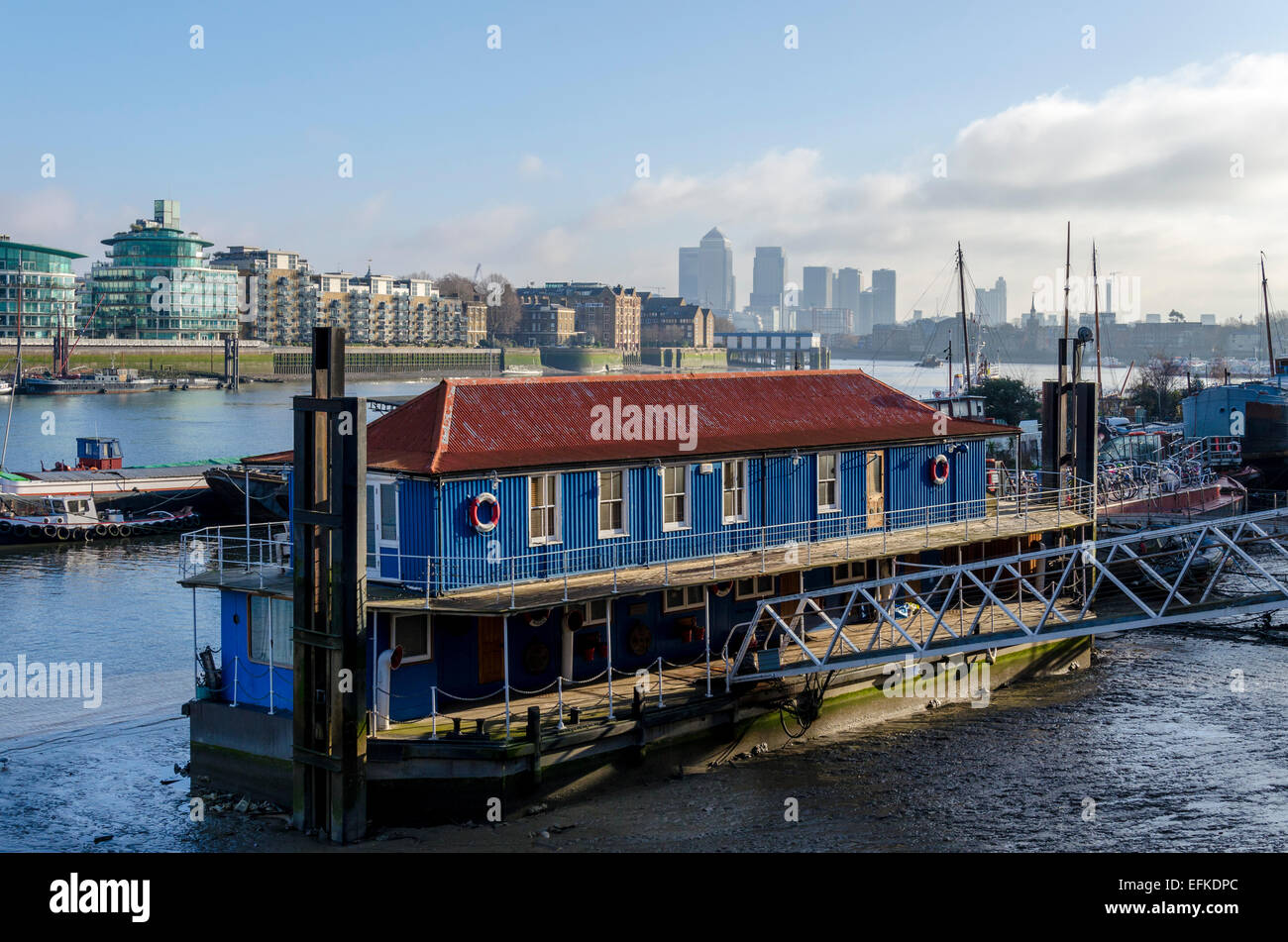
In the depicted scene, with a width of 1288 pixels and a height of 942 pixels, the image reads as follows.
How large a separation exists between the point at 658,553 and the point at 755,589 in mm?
3017

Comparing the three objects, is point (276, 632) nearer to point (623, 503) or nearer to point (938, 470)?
point (623, 503)

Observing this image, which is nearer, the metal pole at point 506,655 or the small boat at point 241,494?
the metal pole at point 506,655

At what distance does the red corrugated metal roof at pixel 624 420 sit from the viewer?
29047 millimetres

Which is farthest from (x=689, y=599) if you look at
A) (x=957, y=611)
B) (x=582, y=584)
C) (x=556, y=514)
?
(x=957, y=611)

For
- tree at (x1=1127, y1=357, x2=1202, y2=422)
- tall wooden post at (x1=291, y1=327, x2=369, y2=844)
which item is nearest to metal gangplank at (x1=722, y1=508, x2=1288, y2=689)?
tall wooden post at (x1=291, y1=327, x2=369, y2=844)

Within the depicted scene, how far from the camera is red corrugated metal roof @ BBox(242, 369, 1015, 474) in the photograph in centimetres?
2905

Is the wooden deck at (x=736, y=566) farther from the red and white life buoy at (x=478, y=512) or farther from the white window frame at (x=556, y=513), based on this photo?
the red and white life buoy at (x=478, y=512)

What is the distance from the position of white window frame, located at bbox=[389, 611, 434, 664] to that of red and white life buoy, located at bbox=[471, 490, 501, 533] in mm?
2045

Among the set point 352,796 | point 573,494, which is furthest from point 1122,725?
point 352,796

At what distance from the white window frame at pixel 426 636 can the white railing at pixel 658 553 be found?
20.3 inches

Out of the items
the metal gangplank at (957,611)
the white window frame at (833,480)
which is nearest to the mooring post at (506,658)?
the metal gangplank at (957,611)

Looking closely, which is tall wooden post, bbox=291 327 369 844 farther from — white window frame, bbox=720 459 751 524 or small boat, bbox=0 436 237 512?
small boat, bbox=0 436 237 512
